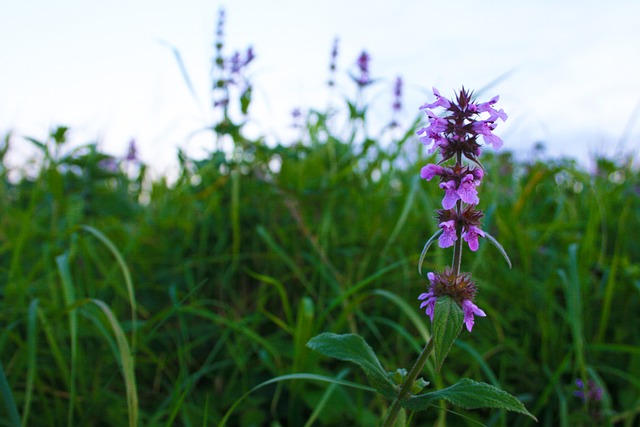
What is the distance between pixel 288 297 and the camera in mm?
2150

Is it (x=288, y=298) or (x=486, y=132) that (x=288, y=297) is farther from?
(x=486, y=132)

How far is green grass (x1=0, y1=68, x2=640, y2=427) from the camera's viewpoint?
5.26ft

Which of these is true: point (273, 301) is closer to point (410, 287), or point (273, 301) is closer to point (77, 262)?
point (410, 287)

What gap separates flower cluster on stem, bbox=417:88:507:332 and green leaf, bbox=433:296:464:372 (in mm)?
38

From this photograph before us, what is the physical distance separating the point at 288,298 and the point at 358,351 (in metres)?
1.23

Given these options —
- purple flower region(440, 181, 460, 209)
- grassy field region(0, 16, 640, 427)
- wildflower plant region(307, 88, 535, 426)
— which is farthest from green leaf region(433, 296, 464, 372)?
grassy field region(0, 16, 640, 427)

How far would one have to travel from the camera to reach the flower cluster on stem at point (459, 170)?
0.83 meters

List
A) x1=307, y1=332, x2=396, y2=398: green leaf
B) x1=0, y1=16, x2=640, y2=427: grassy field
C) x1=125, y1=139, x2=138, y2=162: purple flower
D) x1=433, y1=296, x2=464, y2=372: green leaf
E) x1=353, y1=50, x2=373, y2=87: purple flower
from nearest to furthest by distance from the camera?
x1=433, y1=296, x2=464, y2=372: green leaf → x1=307, y1=332, x2=396, y2=398: green leaf → x1=0, y1=16, x2=640, y2=427: grassy field → x1=353, y1=50, x2=373, y2=87: purple flower → x1=125, y1=139, x2=138, y2=162: purple flower

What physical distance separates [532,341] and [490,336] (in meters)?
0.19

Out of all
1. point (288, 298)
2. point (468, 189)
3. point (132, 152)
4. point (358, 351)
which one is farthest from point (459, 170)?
point (132, 152)

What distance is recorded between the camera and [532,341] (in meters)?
2.04

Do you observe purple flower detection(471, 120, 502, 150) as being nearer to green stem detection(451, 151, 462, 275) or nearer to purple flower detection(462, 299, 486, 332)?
green stem detection(451, 151, 462, 275)

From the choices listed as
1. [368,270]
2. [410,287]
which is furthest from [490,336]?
[368,270]

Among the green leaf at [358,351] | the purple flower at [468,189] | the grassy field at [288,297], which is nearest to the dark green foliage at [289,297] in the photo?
the grassy field at [288,297]
